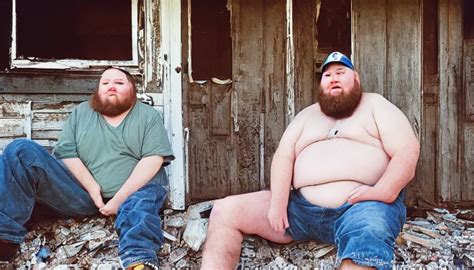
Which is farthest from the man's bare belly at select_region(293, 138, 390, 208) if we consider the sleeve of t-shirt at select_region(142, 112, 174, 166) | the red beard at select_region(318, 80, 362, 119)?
the sleeve of t-shirt at select_region(142, 112, 174, 166)

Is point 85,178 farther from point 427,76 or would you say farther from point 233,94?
point 427,76

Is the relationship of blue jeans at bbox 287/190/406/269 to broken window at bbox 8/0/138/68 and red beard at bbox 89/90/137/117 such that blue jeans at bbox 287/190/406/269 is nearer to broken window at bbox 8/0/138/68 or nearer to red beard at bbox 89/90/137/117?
red beard at bbox 89/90/137/117

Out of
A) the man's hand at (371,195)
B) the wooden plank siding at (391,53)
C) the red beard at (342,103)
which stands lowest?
the man's hand at (371,195)

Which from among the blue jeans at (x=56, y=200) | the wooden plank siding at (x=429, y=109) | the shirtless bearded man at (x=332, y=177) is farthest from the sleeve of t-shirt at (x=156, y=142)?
the wooden plank siding at (x=429, y=109)

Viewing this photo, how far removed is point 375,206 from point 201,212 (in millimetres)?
1527

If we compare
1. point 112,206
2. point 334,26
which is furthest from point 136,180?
point 334,26

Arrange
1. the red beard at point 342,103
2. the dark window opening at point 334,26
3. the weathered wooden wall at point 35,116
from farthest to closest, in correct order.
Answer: the dark window opening at point 334,26
the weathered wooden wall at point 35,116
the red beard at point 342,103

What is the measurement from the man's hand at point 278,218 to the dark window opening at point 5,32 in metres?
2.49

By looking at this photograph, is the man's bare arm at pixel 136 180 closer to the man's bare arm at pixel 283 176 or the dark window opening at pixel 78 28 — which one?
the man's bare arm at pixel 283 176

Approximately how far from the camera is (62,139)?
4203 mm

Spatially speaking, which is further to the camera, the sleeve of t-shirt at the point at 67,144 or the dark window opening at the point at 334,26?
the dark window opening at the point at 334,26

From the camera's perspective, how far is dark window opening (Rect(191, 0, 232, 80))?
5.10 meters

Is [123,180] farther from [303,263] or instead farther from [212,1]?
[212,1]

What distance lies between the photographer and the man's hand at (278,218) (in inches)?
145
